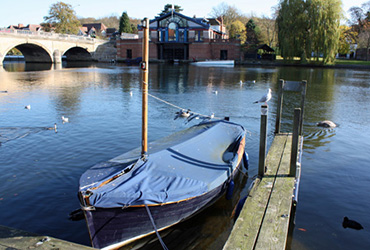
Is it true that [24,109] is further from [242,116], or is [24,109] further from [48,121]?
[242,116]

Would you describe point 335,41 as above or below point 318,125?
above

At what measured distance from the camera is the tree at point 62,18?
87.4 metres

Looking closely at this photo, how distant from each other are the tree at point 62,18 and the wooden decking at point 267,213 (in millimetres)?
92256

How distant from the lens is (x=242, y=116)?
64.1ft

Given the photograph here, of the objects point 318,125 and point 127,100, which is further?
point 127,100

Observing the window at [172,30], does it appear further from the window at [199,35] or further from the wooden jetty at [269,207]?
the wooden jetty at [269,207]

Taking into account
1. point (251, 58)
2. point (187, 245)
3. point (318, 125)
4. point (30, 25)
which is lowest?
point (187, 245)

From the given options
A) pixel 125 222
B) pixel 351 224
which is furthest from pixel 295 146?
pixel 125 222

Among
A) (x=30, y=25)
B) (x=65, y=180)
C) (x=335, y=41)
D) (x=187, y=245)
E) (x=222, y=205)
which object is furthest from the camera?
(x=30, y=25)

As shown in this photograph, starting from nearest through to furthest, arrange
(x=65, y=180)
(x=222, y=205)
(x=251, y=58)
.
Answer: (x=222, y=205) < (x=65, y=180) < (x=251, y=58)

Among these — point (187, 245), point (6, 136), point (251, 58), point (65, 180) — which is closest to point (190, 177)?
point (187, 245)

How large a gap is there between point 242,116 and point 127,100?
961 centimetres

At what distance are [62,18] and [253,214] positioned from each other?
95097mm

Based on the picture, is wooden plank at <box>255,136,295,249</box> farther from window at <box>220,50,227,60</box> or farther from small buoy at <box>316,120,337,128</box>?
window at <box>220,50,227,60</box>
